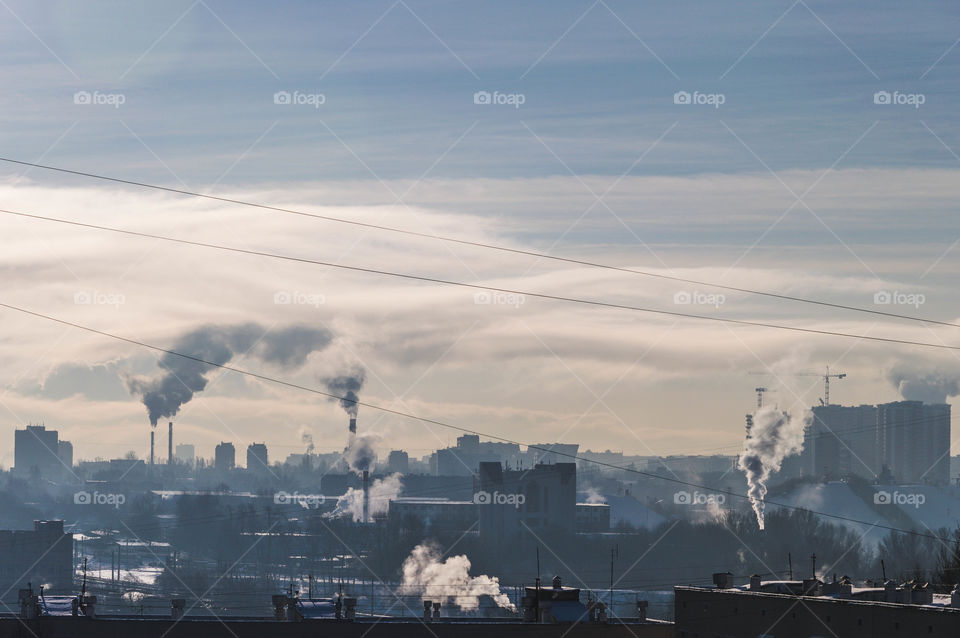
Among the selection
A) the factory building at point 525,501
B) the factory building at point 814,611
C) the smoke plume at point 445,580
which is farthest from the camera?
the factory building at point 525,501

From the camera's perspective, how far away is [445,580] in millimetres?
170875

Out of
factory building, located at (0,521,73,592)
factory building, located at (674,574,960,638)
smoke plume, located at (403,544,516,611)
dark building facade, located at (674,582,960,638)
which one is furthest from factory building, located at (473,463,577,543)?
dark building facade, located at (674,582,960,638)

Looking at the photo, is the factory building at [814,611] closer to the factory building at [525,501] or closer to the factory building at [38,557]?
the factory building at [38,557]

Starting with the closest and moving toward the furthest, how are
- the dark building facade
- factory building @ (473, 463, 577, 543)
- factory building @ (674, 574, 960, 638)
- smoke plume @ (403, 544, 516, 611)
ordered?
1. the dark building facade
2. factory building @ (674, 574, 960, 638)
3. smoke plume @ (403, 544, 516, 611)
4. factory building @ (473, 463, 577, 543)

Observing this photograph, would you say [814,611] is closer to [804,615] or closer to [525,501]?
[804,615]

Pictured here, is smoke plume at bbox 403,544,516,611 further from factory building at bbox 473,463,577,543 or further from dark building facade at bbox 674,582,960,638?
dark building facade at bbox 674,582,960,638

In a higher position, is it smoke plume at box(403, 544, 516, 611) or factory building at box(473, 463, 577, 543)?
factory building at box(473, 463, 577, 543)

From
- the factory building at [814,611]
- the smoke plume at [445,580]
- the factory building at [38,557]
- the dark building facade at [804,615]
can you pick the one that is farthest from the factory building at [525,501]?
the dark building facade at [804,615]

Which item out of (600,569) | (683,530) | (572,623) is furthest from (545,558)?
(572,623)

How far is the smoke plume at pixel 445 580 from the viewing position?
15738 cm

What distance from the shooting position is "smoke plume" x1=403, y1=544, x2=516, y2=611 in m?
157

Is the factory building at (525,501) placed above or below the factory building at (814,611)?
above

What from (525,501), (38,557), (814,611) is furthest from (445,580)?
(814,611)

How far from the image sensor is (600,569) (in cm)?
18275
